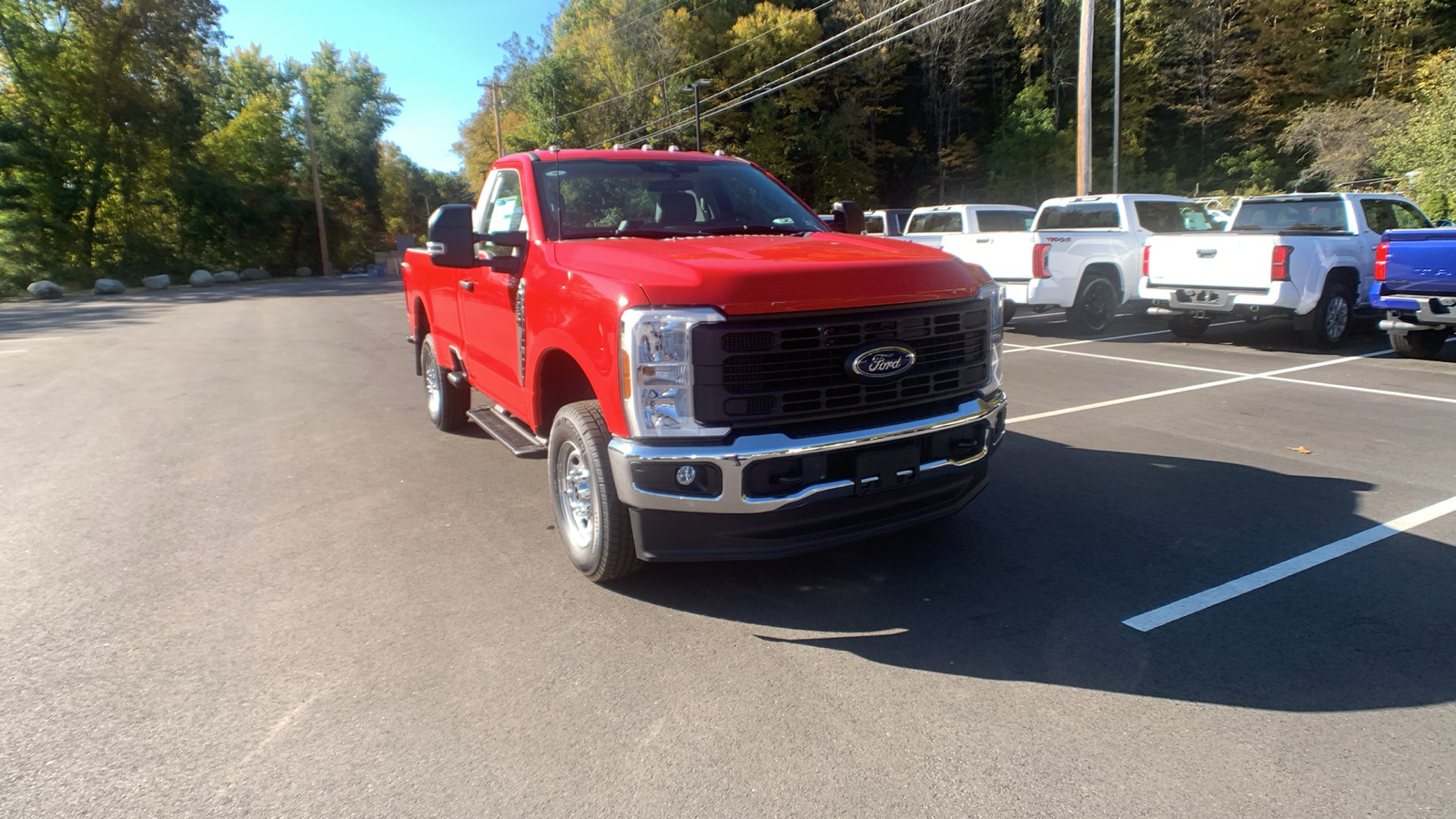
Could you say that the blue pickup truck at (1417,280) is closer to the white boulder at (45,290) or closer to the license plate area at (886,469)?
the license plate area at (886,469)

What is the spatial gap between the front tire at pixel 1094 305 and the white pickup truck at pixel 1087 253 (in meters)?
0.01

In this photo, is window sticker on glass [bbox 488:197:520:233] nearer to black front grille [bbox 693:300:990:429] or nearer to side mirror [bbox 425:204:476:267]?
side mirror [bbox 425:204:476:267]

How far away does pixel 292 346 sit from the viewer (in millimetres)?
14000

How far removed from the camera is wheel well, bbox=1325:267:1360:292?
1107 cm

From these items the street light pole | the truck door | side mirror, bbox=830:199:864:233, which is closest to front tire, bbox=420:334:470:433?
the truck door

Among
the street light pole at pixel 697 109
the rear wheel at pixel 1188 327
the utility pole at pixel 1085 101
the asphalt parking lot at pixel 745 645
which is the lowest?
the asphalt parking lot at pixel 745 645

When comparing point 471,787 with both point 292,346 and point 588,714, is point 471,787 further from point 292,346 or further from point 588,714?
point 292,346

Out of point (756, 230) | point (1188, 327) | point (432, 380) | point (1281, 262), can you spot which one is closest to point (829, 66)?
point (1188, 327)

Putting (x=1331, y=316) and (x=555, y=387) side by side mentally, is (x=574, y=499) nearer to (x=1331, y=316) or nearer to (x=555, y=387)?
(x=555, y=387)

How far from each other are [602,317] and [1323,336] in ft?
35.3

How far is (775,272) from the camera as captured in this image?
144 inches

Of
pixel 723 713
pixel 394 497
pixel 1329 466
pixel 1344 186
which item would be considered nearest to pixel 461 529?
Answer: pixel 394 497

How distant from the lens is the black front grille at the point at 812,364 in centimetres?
360

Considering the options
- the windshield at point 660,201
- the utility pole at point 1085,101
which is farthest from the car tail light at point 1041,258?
the windshield at point 660,201
